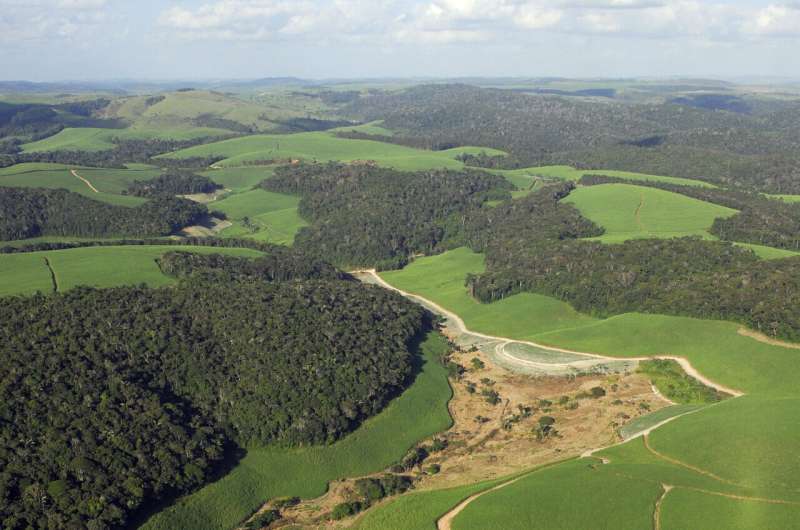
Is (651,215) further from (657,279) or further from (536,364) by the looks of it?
(536,364)

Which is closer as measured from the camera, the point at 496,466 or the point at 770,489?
the point at 770,489

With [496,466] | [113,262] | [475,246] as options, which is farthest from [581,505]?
[475,246]

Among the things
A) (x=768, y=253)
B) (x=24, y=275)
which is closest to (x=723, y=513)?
(x=768, y=253)

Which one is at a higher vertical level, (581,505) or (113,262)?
(113,262)

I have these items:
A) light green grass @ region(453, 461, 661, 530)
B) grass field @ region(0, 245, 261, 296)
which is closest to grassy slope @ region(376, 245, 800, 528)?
light green grass @ region(453, 461, 661, 530)

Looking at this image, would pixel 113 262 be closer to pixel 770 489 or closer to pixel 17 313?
pixel 17 313

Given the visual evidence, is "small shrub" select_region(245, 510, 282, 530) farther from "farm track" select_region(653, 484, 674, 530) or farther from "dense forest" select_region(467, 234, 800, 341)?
"dense forest" select_region(467, 234, 800, 341)
